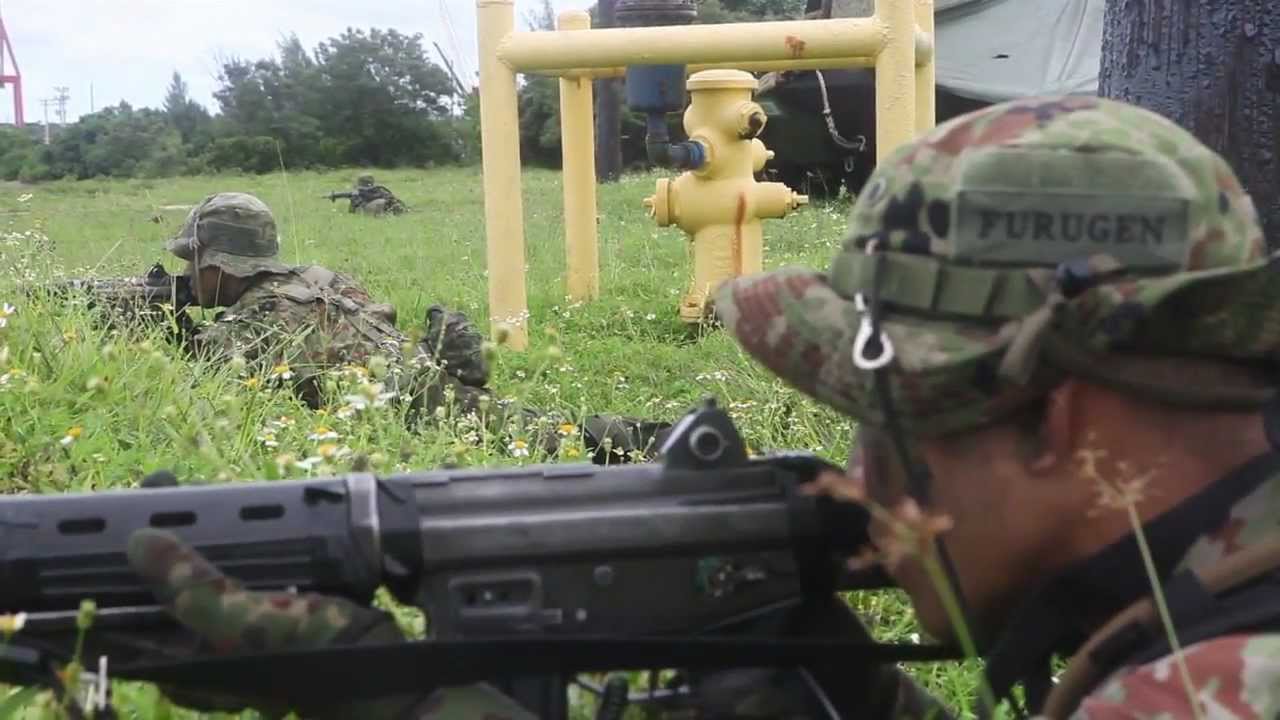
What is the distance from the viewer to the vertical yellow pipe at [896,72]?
6.21 metres

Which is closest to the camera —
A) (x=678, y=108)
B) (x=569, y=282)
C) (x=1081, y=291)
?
(x=1081, y=291)

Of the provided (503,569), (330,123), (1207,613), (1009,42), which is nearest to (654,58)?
(503,569)

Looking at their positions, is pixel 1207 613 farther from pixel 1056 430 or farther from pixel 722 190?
pixel 722 190

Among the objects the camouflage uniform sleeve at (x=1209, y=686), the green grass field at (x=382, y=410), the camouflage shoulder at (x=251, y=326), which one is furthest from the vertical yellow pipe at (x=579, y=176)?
the camouflage uniform sleeve at (x=1209, y=686)

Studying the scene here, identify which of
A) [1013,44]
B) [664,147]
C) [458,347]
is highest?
[1013,44]

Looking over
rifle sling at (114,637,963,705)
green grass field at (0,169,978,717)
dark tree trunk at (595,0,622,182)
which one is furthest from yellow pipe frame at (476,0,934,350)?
dark tree trunk at (595,0,622,182)

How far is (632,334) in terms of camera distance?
7.67 m

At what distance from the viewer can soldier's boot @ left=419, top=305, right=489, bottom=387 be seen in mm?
5797

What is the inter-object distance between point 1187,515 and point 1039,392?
20 cm

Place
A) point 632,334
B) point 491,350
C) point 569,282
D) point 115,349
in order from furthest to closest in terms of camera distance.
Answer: point 569,282 → point 632,334 → point 115,349 → point 491,350

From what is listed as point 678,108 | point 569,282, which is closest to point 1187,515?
point 678,108

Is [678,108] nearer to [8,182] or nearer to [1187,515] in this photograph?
[1187,515]

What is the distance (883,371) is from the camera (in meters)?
1.52

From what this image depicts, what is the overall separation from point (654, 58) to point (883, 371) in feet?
16.5
